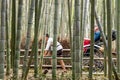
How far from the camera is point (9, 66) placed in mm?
4941

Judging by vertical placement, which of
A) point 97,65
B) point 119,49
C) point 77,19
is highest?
point 77,19

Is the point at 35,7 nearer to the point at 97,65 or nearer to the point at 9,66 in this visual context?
the point at 9,66

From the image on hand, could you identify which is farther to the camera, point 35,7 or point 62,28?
point 62,28

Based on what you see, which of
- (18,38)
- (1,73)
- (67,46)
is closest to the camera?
(1,73)

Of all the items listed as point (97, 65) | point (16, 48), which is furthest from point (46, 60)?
point (16, 48)

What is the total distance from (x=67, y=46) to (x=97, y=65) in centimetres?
220

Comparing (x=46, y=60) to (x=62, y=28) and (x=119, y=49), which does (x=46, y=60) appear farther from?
(x=119, y=49)

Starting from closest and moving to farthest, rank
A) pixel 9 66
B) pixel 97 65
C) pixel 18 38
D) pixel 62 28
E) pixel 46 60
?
pixel 18 38 < pixel 9 66 < pixel 97 65 < pixel 46 60 < pixel 62 28

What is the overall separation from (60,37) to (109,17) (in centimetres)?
634

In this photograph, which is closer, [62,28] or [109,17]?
[109,17]

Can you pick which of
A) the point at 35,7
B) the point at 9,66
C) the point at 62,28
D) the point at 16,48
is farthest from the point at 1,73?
the point at 62,28

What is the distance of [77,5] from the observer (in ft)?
10.9

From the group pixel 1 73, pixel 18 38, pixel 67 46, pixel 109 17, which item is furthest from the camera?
pixel 67 46

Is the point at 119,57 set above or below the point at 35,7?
below
